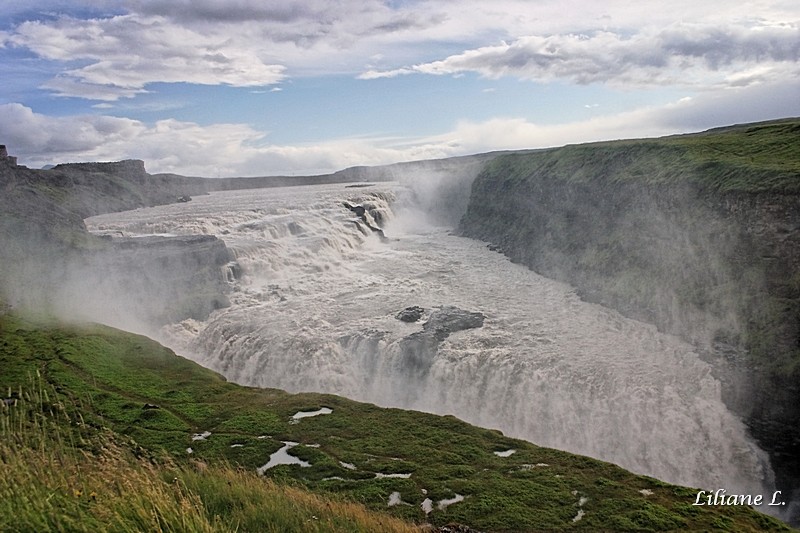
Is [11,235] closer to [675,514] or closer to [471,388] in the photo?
[471,388]

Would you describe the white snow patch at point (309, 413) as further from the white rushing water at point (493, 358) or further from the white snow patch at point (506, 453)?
the white rushing water at point (493, 358)

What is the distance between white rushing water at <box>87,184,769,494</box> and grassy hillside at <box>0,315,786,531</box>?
743 centimetres

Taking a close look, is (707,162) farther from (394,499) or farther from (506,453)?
(394,499)

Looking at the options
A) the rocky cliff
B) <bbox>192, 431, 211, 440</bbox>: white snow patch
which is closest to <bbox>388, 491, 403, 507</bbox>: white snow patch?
<bbox>192, 431, 211, 440</bbox>: white snow patch

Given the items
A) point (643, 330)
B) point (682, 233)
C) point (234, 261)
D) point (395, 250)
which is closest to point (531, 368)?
point (643, 330)

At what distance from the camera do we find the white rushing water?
80.4 ft

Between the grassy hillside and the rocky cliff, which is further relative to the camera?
the rocky cliff

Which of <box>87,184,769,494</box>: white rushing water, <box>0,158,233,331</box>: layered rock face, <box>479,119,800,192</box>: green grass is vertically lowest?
<box>87,184,769,494</box>: white rushing water

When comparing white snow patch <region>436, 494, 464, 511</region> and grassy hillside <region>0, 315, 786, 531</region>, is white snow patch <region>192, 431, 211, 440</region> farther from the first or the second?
white snow patch <region>436, 494, 464, 511</region>

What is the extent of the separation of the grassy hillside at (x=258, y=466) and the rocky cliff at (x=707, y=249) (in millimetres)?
11872

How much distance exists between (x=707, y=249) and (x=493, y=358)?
15.7m

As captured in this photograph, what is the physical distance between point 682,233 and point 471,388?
19.4m

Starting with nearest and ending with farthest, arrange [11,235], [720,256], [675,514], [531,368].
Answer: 1. [675,514]
2. [531,368]
3. [720,256]
4. [11,235]

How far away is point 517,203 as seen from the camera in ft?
232
